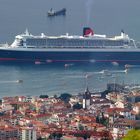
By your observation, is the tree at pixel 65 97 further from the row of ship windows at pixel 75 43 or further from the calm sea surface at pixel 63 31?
the row of ship windows at pixel 75 43

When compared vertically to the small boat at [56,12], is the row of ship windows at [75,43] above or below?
below

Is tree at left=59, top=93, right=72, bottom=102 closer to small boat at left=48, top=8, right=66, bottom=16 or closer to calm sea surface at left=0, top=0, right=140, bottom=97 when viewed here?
calm sea surface at left=0, top=0, right=140, bottom=97

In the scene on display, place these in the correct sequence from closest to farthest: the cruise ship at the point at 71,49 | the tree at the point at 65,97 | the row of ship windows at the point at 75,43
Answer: the tree at the point at 65,97, the cruise ship at the point at 71,49, the row of ship windows at the point at 75,43

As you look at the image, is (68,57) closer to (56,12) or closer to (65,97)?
(65,97)

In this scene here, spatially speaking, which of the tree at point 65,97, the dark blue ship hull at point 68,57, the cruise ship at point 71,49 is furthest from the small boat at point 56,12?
the tree at point 65,97

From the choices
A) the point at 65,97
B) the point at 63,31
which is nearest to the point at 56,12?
the point at 63,31

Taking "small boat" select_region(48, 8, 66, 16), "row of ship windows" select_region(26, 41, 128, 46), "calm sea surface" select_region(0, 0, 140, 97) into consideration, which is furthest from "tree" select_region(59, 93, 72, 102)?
"small boat" select_region(48, 8, 66, 16)

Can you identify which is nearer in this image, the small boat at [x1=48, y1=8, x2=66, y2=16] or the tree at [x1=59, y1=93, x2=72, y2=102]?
the tree at [x1=59, y1=93, x2=72, y2=102]

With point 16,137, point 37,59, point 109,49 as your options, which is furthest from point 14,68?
point 16,137
